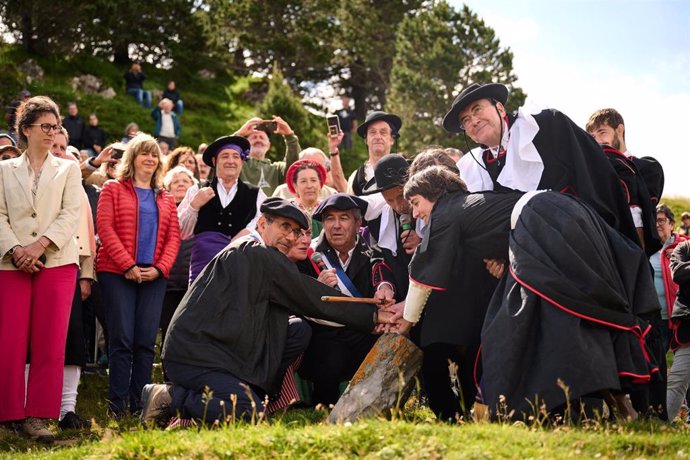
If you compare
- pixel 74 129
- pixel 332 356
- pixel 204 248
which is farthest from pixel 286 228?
pixel 74 129

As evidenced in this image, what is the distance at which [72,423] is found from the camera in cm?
689

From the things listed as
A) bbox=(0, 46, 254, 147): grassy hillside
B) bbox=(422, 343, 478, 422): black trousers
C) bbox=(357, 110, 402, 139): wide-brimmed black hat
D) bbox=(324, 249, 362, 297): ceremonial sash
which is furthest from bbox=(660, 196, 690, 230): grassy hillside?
bbox=(422, 343, 478, 422): black trousers

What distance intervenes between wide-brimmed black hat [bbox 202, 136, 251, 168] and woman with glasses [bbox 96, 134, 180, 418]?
0.82m

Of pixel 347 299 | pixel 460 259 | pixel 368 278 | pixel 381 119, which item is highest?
pixel 381 119

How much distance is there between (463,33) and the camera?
35969mm

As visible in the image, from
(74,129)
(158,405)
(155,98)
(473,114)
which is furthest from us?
(155,98)

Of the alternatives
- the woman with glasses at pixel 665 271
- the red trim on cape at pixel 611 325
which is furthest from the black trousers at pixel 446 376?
the woman with glasses at pixel 665 271

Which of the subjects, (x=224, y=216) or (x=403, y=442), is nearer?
(x=403, y=442)

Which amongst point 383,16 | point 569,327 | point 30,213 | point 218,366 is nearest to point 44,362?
point 30,213

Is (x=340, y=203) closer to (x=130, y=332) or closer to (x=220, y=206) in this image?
(x=220, y=206)

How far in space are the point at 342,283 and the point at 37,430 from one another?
2.73 metres

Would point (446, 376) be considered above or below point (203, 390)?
above

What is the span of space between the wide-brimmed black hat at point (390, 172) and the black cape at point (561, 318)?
6.57 feet

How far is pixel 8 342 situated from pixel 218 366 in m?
1.92
